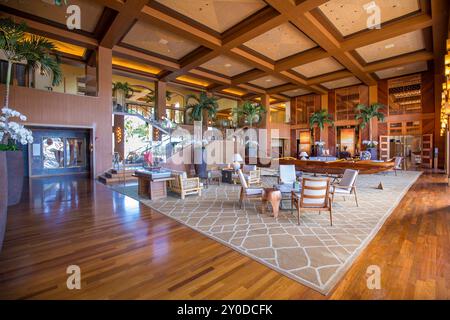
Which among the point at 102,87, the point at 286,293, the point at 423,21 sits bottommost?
the point at 286,293

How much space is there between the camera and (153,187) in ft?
19.1

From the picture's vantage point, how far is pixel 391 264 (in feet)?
8.41

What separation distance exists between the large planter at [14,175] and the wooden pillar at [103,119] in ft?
14.2

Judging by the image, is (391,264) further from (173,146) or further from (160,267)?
(173,146)

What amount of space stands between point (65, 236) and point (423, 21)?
11466mm

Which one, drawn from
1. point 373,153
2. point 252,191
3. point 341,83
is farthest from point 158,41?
point 373,153

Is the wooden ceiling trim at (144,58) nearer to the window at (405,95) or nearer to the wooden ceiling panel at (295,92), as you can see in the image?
the wooden ceiling panel at (295,92)

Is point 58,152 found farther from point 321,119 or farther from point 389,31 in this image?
point 321,119

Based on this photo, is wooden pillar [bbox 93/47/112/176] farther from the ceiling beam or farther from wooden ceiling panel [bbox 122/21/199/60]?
wooden ceiling panel [bbox 122/21/199/60]

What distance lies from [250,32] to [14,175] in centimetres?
813

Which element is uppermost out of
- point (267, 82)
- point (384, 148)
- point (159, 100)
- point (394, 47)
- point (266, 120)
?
point (267, 82)

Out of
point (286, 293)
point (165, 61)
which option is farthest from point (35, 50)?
point (286, 293)

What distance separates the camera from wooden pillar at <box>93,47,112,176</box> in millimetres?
9484

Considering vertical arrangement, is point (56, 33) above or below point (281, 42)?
below
